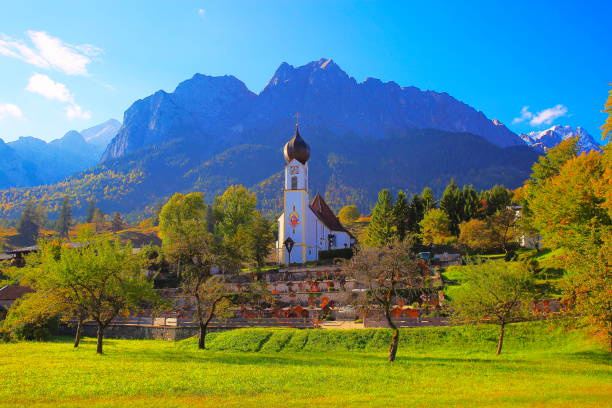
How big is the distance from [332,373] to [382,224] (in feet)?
135

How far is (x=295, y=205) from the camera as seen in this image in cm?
6325

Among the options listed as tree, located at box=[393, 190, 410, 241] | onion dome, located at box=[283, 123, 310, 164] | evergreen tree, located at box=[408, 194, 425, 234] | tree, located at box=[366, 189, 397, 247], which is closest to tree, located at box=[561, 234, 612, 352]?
tree, located at box=[366, 189, 397, 247]

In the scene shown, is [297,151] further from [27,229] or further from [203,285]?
[27,229]

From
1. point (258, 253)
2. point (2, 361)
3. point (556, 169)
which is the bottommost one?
point (2, 361)

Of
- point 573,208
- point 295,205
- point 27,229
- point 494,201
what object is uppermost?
point 494,201

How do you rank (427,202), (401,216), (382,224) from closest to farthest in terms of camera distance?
(382,224), (401,216), (427,202)

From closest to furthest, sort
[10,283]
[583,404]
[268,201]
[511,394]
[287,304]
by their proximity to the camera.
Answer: [583,404], [511,394], [287,304], [10,283], [268,201]

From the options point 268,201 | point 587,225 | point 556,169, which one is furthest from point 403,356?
point 268,201

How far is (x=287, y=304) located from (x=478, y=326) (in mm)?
18628

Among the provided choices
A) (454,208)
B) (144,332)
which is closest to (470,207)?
(454,208)

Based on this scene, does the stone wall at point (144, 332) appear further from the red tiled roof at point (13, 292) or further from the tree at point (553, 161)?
the tree at point (553, 161)

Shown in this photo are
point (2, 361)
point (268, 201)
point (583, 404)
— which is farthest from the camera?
point (268, 201)

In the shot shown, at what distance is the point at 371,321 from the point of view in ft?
99.5

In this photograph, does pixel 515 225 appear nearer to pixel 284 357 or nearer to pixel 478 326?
pixel 478 326
